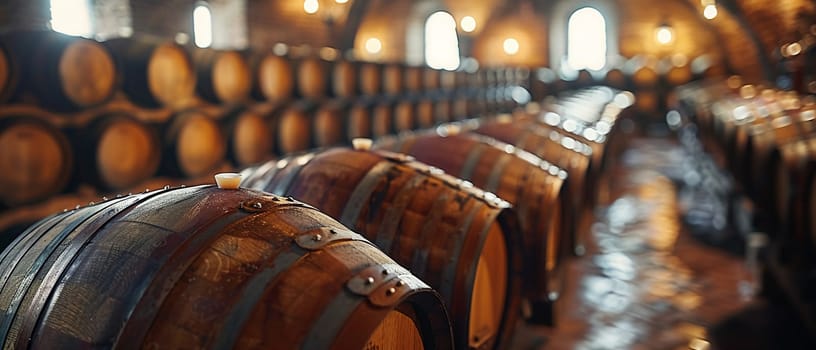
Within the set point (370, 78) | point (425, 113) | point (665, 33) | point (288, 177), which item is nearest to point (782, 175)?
point (288, 177)

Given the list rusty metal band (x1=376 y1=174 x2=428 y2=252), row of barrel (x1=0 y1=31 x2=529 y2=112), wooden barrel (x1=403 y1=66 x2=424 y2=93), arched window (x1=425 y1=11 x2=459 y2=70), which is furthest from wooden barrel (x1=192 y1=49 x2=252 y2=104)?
arched window (x1=425 y1=11 x2=459 y2=70)

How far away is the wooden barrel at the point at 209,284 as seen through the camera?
1265 millimetres

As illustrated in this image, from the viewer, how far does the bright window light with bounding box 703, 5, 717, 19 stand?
16.9 meters

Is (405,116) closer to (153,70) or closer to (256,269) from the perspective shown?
(153,70)

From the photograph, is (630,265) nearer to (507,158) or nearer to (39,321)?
(507,158)

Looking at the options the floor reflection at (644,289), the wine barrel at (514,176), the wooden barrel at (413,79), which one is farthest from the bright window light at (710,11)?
the wine barrel at (514,176)

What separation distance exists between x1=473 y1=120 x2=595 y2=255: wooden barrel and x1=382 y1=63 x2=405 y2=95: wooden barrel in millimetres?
4986

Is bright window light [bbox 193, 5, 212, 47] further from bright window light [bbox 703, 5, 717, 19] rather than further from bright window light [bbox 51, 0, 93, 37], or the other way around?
bright window light [bbox 703, 5, 717, 19]

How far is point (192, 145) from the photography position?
581 cm

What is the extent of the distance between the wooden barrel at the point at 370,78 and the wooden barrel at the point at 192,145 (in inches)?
121

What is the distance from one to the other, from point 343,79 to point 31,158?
4.65 metres

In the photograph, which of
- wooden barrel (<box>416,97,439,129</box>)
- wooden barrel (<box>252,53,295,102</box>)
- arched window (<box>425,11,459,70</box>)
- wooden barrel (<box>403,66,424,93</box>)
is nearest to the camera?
wooden barrel (<box>252,53,295,102</box>)

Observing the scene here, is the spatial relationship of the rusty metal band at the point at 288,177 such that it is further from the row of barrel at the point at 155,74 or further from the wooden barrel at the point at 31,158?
the row of barrel at the point at 155,74

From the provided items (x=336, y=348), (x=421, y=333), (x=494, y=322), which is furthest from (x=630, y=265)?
(x=336, y=348)
